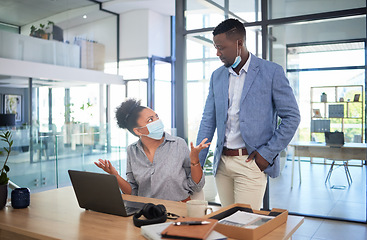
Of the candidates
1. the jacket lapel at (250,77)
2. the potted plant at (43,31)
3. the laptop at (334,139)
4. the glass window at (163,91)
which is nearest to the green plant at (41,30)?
the potted plant at (43,31)

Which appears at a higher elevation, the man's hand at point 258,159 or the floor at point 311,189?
the man's hand at point 258,159

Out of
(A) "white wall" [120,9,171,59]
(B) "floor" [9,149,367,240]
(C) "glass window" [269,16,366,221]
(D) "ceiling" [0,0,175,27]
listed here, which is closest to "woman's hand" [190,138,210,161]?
(B) "floor" [9,149,367,240]

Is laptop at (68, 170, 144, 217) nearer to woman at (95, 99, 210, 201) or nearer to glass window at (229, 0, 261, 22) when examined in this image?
woman at (95, 99, 210, 201)

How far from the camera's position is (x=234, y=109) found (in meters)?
2.42

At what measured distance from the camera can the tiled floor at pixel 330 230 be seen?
363 centimetres

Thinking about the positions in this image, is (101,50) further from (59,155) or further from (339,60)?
(339,60)

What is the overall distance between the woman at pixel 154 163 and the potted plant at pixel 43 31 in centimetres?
734

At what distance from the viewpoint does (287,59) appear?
4449 millimetres

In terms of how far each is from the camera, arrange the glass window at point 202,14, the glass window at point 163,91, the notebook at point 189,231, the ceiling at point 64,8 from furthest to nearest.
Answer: the glass window at point 163,91 → the ceiling at point 64,8 → the glass window at point 202,14 → the notebook at point 189,231

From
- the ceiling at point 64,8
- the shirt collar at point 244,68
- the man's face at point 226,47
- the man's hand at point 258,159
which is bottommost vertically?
the man's hand at point 258,159

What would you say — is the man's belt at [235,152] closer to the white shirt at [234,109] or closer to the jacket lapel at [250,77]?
the white shirt at [234,109]

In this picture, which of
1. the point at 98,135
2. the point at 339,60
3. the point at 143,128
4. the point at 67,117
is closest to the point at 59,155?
the point at 98,135

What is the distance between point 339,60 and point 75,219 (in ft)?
11.5

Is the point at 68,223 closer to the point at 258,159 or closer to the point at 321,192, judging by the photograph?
the point at 258,159
